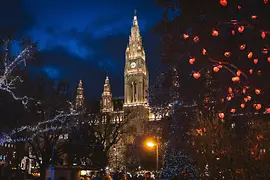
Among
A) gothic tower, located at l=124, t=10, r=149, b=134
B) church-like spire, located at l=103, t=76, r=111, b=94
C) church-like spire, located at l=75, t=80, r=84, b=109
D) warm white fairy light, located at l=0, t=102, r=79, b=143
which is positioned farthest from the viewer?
church-like spire, located at l=103, t=76, r=111, b=94

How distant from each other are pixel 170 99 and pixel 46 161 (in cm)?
1441

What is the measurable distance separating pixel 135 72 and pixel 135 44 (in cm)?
793

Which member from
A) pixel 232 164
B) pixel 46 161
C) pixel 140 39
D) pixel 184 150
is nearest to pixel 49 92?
pixel 46 161

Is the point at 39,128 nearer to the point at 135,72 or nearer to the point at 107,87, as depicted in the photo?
the point at 135,72

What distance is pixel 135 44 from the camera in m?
86.2

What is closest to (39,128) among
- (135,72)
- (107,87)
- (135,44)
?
(135,72)

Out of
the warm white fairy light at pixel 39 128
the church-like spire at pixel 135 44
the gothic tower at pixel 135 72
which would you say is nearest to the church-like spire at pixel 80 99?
the warm white fairy light at pixel 39 128

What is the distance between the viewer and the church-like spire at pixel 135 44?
279 ft

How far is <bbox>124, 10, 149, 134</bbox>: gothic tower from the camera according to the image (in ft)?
275

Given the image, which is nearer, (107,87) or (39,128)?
(39,128)

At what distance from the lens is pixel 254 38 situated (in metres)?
10.5

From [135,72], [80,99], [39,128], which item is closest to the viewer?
[39,128]

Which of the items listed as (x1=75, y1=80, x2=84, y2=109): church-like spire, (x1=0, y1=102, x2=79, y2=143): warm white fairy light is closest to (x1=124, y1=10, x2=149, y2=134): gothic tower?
(x1=75, y1=80, x2=84, y2=109): church-like spire

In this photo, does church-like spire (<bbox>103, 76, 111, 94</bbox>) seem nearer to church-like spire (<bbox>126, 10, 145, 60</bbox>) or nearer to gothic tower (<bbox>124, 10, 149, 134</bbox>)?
gothic tower (<bbox>124, 10, 149, 134</bbox>)
